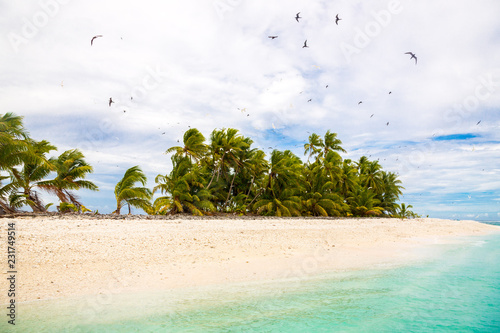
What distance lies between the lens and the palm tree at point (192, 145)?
24.0 m

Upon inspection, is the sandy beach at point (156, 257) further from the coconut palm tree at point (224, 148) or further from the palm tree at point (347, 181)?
the palm tree at point (347, 181)

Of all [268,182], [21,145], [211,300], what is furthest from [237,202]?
[211,300]

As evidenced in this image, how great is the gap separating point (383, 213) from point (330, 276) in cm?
3438

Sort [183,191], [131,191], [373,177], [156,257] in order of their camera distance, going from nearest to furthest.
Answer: [156,257] → [131,191] → [183,191] → [373,177]

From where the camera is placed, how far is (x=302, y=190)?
3053 centimetres

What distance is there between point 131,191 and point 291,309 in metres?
14.5

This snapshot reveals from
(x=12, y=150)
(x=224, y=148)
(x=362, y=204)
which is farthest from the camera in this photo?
(x=362, y=204)

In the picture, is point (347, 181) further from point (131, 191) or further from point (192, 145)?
point (131, 191)

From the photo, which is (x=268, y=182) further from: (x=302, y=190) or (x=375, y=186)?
(x=375, y=186)

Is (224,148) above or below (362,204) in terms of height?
above

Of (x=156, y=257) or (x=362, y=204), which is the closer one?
(x=156, y=257)

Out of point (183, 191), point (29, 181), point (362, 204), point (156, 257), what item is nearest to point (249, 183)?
point (183, 191)

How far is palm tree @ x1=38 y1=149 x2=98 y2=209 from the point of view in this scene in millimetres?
18011

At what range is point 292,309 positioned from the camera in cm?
584
